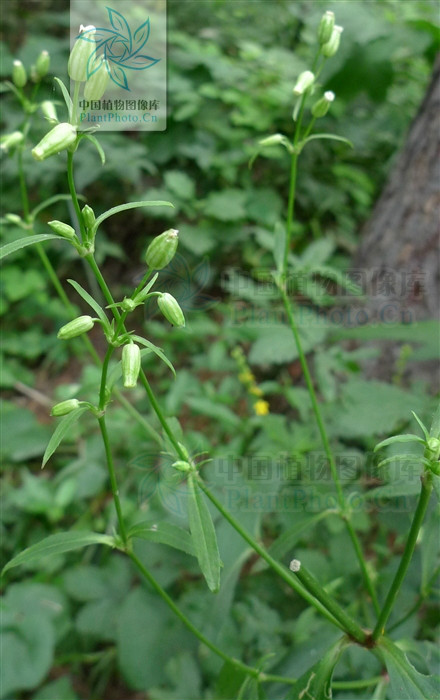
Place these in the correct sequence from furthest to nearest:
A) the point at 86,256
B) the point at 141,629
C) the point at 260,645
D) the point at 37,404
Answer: the point at 37,404 → the point at 141,629 → the point at 260,645 → the point at 86,256

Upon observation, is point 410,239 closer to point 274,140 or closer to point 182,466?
point 274,140

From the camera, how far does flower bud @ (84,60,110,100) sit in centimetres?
72

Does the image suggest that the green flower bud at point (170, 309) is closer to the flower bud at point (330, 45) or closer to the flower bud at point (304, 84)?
the flower bud at point (304, 84)

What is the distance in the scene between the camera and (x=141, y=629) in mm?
1401

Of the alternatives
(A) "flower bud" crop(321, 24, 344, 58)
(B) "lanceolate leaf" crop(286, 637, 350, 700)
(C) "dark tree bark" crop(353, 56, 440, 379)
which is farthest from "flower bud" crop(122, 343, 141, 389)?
(C) "dark tree bark" crop(353, 56, 440, 379)

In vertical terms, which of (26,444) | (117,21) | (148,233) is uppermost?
(117,21)

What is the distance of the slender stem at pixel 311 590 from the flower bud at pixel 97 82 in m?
0.58

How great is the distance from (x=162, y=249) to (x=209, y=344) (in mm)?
1514

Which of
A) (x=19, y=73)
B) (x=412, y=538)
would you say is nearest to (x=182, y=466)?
(x=412, y=538)

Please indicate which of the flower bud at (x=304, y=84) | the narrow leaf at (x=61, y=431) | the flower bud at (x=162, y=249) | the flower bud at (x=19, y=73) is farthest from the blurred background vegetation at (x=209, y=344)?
the flower bud at (x=304, y=84)

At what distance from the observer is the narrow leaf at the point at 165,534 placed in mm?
886

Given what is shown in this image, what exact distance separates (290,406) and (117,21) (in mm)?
1662

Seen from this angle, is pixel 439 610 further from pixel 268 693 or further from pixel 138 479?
pixel 138 479

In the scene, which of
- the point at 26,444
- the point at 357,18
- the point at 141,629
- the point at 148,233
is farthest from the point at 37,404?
the point at 357,18
